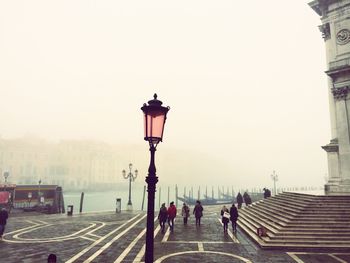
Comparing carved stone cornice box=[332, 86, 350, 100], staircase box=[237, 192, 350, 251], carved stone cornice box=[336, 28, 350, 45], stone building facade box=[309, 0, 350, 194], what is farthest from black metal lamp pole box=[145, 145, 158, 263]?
carved stone cornice box=[336, 28, 350, 45]

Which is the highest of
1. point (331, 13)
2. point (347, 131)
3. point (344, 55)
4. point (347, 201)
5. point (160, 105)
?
point (331, 13)

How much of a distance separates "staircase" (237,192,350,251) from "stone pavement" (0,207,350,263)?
79 centimetres

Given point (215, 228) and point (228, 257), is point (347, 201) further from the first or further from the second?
point (228, 257)

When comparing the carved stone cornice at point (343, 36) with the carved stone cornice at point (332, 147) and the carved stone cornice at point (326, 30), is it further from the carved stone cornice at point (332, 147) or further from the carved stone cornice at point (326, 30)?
the carved stone cornice at point (332, 147)

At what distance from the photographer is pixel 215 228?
19.2m

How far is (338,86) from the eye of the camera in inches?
963

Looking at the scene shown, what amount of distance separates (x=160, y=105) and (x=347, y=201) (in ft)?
54.7

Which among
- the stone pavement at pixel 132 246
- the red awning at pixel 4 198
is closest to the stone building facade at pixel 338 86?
the stone pavement at pixel 132 246

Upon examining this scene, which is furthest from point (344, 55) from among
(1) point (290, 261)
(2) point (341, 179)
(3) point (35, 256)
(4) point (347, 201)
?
(3) point (35, 256)

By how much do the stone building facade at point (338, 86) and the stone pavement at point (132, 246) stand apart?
1203 centimetres

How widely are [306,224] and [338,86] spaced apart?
14.9 m

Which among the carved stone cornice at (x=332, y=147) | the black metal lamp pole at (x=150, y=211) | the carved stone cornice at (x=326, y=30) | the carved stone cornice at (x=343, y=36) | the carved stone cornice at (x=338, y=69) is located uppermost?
the carved stone cornice at (x=326, y=30)

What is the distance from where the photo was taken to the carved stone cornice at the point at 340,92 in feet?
78.3

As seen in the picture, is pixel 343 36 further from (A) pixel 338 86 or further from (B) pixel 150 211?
(B) pixel 150 211
